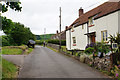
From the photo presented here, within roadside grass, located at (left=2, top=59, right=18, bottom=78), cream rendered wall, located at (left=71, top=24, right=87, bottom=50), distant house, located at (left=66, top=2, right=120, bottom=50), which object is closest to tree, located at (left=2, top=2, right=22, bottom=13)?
roadside grass, located at (left=2, top=59, right=18, bottom=78)

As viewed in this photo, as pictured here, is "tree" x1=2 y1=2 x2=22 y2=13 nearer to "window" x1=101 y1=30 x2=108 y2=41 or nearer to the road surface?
the road surface

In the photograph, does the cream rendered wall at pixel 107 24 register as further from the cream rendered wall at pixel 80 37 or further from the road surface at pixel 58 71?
the road surface at pixel 58 71

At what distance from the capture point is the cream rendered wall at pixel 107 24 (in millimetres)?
13625

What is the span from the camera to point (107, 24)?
14.9m

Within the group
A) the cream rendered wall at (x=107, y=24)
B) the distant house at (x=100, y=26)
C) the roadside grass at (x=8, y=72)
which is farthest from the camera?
the distant house at (x=100, y=26)

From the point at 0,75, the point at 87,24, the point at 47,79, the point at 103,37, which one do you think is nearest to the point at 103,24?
the point at 103,37

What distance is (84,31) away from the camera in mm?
20859

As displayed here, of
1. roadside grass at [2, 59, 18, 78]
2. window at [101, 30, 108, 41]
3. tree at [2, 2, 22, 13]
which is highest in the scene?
tree at [2, 2, 22, 13]

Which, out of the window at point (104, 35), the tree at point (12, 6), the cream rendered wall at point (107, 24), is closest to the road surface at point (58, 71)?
the tree at point (12, 6)

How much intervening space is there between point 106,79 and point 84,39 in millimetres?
14236

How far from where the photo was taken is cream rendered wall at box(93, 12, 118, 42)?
44.7 ft

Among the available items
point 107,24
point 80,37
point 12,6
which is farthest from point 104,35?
point 12,6

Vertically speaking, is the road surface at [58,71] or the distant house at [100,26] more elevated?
the distant house at [100,26]

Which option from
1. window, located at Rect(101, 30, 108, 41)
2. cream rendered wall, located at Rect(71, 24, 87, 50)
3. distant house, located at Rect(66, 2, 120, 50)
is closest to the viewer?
distant house, located at Rect(66, 2, 120, 50)
